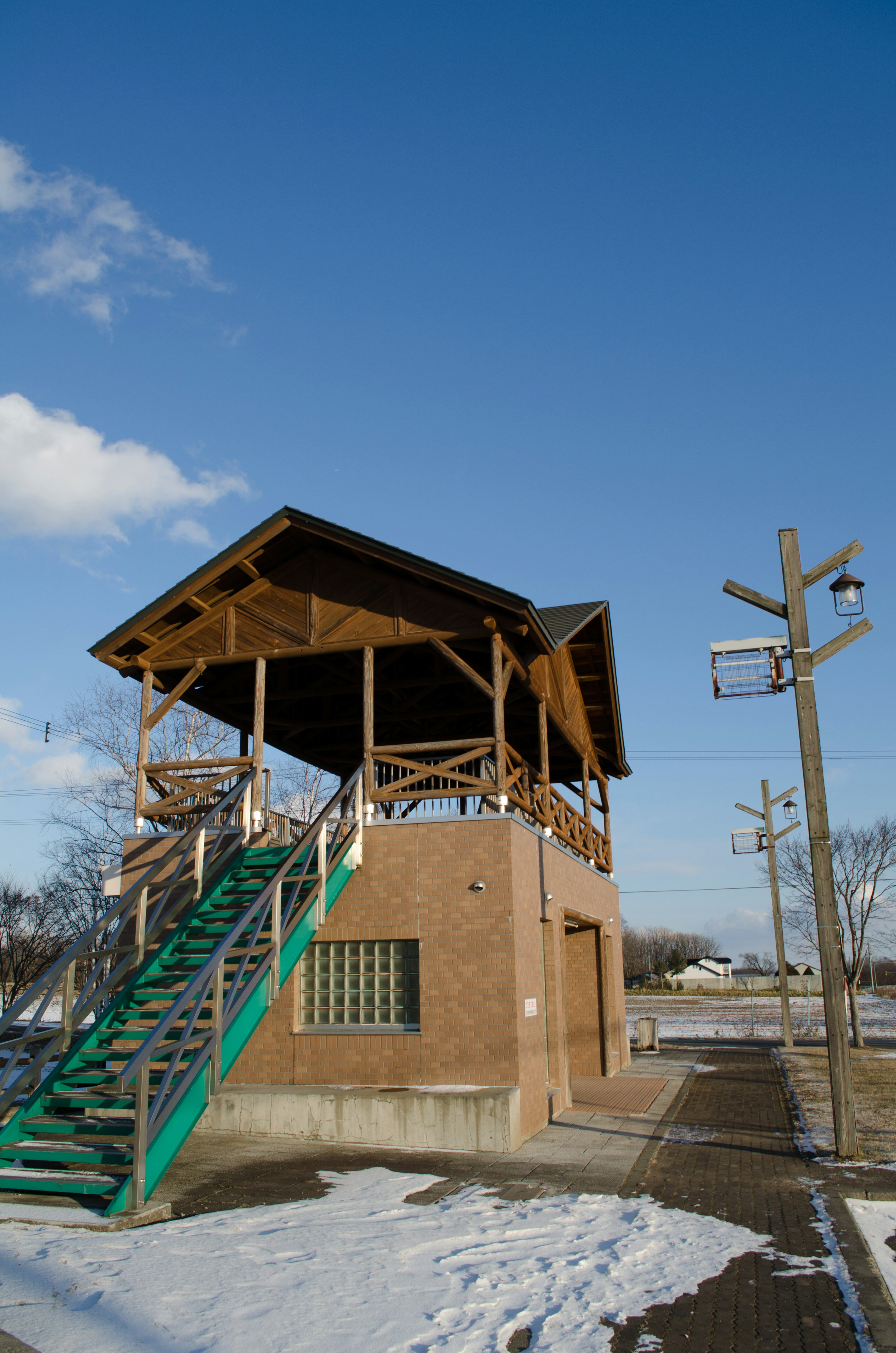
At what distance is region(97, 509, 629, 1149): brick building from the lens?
37.3ft

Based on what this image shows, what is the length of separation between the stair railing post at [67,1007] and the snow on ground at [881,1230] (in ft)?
23.6

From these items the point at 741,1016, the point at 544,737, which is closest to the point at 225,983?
the point at 544,737

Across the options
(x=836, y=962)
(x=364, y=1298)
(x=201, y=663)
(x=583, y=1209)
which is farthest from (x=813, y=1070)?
(x=364, y=1298)

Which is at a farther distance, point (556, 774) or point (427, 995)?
point (556, 774)

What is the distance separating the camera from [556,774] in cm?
2202

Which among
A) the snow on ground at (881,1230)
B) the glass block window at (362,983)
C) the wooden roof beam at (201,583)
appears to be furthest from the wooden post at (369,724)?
the snow on ground at (881,1230)

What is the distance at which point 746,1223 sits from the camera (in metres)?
7.52

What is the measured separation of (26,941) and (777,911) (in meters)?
23.2

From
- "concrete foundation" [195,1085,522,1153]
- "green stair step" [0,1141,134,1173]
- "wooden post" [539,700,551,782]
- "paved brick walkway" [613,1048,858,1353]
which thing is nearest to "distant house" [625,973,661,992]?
"wooden post" [539,700,551,782]

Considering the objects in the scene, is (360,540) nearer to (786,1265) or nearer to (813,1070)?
(786,1265)

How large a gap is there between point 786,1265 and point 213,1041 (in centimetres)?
486

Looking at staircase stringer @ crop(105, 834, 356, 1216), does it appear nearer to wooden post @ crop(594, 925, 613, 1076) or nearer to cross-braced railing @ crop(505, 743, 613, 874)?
cross-braced railing @ crop(505, 743, 613, 874)

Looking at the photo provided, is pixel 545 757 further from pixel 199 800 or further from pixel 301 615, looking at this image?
pixel 199 800

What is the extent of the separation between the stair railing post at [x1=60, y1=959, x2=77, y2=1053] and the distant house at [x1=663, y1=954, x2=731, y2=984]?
65720 mm
